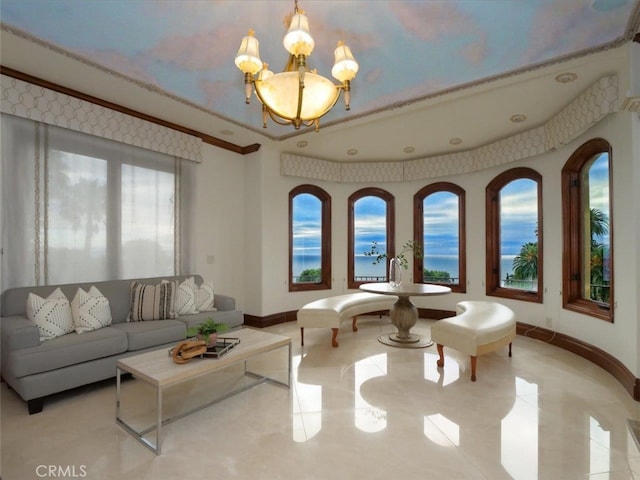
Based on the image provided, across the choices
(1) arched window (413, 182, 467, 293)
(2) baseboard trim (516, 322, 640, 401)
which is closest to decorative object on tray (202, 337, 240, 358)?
(2) baseboard trim (516, 322, 640, 401)

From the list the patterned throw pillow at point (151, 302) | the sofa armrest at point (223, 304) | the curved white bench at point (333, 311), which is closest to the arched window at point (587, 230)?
the curved white bench at point (333, 311)

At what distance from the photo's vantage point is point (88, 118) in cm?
369

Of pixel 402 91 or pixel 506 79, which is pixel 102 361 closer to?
pixel 402 91

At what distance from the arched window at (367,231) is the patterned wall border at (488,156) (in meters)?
0.39

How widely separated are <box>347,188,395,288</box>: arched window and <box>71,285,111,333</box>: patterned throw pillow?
4006mm

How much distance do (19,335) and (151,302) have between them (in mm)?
1246

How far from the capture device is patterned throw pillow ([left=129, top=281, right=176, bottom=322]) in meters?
3.71

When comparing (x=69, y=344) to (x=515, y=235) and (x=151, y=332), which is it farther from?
(x=515, y=235)

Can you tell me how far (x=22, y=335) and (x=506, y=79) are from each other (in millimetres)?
4631

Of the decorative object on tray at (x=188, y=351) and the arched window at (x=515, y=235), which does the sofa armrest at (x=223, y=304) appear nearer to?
the decorative object on tray at (x=188, y=351)

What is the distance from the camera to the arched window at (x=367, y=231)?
637 centimetres

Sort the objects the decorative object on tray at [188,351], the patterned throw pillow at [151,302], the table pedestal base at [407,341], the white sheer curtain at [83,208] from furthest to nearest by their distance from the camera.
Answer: the table pedestal base at [407,341]
the patterned throw pillow at [151,302]
the white sheer curtain at [83,208]
the decorative object on tray at [188,351]

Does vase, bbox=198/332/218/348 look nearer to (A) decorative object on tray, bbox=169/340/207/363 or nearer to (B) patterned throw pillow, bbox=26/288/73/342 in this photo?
(A) decorative object on tray, bbox=169/340/207/363

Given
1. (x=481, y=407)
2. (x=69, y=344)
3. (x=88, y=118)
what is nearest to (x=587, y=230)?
(x=481, y=407)
